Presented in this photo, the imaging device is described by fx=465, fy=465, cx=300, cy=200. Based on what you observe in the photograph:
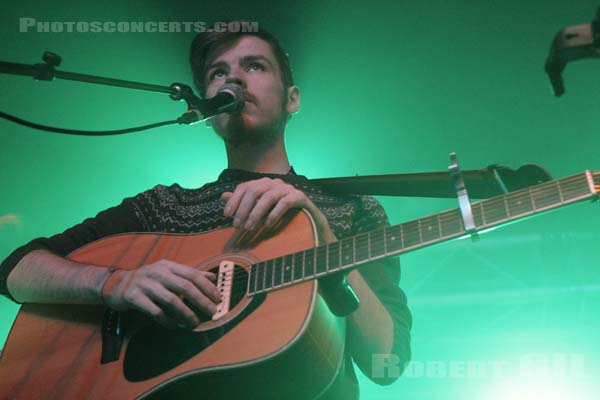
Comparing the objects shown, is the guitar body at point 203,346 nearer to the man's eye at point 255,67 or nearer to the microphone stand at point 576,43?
the microphone stand at point 576,43

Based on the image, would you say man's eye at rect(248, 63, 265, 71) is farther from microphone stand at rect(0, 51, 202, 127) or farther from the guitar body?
the guitar body

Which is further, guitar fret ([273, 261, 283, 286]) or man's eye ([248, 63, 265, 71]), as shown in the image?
man's eye ([248, 63, 265, 71])

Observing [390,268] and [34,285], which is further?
[390,268]

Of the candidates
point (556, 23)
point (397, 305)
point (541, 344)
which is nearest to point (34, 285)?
point (397, 305)

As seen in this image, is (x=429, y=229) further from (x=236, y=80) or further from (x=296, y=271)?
(x=236, y=80)

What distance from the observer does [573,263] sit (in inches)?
158

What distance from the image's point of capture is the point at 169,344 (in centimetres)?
115

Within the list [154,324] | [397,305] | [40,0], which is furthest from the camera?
[40,0]

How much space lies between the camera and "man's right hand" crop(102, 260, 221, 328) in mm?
1137

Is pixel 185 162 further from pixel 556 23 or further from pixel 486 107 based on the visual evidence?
pixel 556 23

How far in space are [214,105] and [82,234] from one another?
0.73 m

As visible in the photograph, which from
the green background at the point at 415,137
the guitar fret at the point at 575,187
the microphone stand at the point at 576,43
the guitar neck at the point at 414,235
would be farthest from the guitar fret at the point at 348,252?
the green background at the point at 415,137

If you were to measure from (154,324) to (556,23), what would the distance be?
260 centimetres

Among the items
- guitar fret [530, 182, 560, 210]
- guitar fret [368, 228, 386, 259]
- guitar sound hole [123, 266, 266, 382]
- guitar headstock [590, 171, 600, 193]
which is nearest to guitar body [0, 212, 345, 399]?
guitar sound hole [123, 266, 266, 382]
